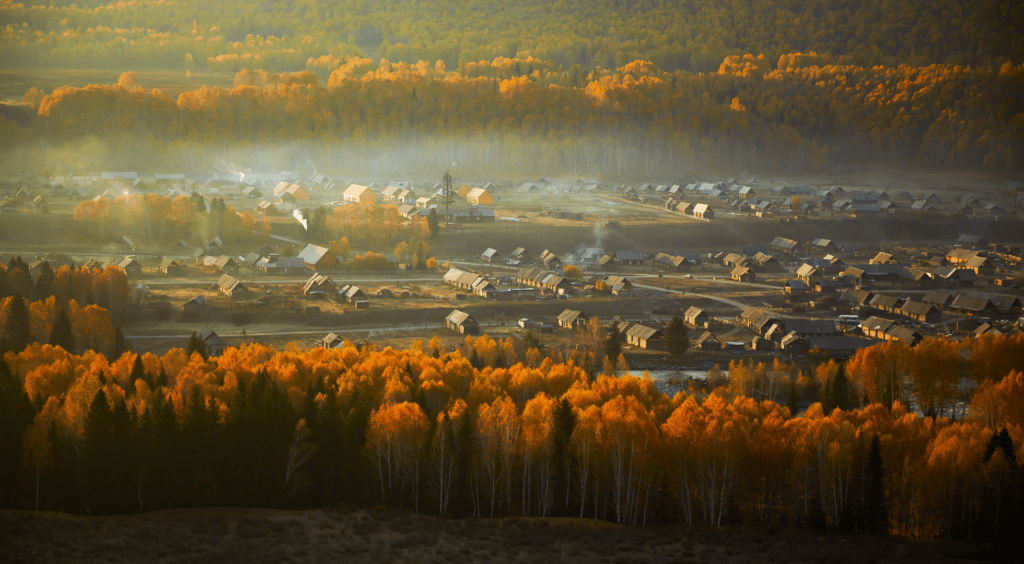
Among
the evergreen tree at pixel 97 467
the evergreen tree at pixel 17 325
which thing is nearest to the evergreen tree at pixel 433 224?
the evergreen tree at pixel 17 325

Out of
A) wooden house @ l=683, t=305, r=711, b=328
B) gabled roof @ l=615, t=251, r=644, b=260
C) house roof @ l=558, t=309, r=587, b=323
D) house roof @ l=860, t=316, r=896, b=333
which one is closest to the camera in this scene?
house roof @ l=860, t=316, r=896, b=333

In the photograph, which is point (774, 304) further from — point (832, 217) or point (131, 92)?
point (131, 92)

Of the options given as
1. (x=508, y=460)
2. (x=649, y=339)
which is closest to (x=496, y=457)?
(x=508, y=460)

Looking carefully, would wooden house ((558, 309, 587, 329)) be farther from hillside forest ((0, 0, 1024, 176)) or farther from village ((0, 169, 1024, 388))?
hillside forest ((0, 0, 1024, 176))

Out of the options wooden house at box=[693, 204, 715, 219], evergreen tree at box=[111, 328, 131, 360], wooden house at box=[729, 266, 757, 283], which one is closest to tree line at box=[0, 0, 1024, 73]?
wooden house at box=[693, 204, 715, 219]

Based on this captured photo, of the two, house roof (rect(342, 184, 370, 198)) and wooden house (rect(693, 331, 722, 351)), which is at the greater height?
house roof (rect(342, 184, 370, 198))

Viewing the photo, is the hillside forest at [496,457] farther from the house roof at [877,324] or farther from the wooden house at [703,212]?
the wooden house at [703,212]

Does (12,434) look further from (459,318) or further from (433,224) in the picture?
(433,224)
